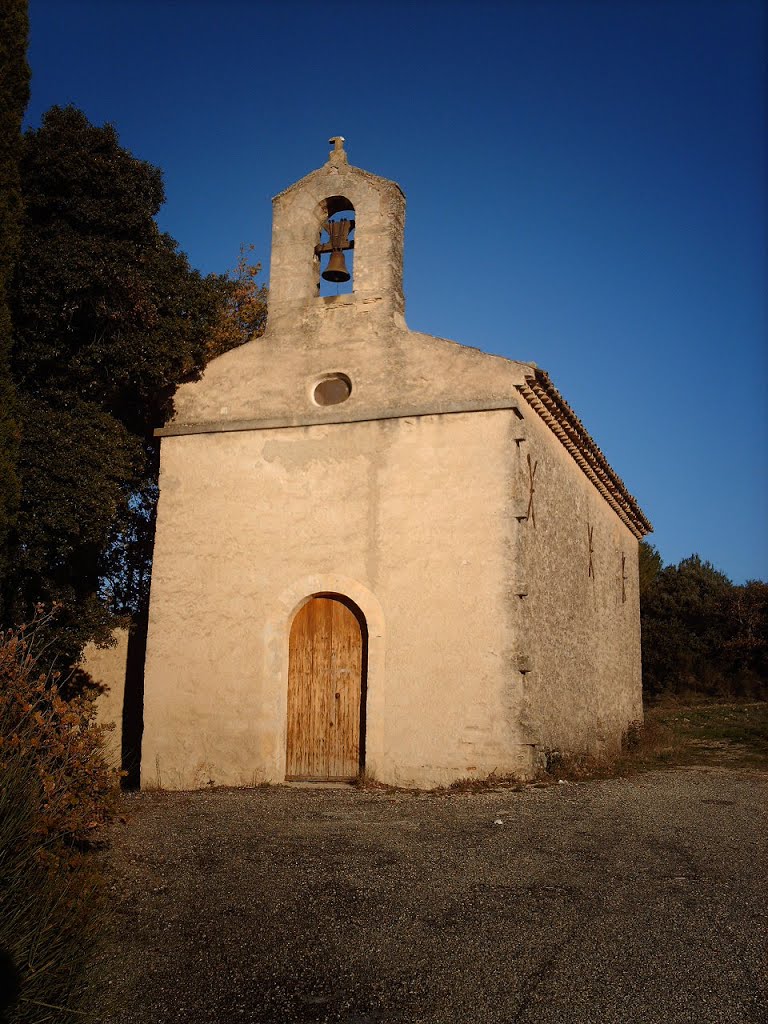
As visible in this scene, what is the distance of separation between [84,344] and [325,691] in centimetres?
513

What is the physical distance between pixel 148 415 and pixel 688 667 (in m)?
21.4

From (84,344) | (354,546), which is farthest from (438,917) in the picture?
(84,344)

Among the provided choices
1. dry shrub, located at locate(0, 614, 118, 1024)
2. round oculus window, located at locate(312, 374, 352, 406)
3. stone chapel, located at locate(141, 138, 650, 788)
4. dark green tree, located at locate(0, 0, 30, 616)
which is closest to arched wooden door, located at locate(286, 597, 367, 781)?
stone chapel, located at locate(141, 138, 650, 788)

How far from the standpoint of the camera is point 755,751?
1359 cm

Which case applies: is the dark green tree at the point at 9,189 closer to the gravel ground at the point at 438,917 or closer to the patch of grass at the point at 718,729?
the gravel ground at the point at 438,917

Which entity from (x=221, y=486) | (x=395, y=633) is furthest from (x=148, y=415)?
(x=395, y=633)

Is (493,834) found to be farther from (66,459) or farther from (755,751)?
(755,751)

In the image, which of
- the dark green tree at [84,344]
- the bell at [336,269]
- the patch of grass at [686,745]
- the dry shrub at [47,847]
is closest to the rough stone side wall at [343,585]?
the dark green tree at [84,344]

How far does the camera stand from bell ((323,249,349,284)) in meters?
11.2

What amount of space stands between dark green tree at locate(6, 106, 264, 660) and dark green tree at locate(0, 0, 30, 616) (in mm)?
334

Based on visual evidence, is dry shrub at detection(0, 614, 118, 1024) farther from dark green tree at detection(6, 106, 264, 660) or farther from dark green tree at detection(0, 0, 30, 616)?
dark green tree at detection(6, 106, 264, 660)

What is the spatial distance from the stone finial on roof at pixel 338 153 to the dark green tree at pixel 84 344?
233 centimetres

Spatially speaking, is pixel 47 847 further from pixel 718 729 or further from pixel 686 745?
pixel 718 729

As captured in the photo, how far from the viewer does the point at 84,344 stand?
1054 centimetres
